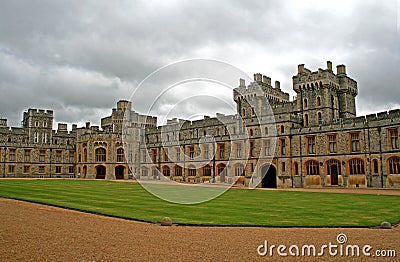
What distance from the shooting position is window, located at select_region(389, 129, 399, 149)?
95.0ft

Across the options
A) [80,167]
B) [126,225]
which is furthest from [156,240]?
[80,167]

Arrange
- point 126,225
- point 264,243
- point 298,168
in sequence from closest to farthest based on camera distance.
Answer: point 264,243, point 126,225, point 298,168

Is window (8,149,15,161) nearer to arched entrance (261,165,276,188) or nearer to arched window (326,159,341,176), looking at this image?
arched entrance (261,165,276,188)

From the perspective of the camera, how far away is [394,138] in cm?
2917

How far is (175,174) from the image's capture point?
163 ft

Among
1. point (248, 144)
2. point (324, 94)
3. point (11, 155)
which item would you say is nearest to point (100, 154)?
point (11, 155)

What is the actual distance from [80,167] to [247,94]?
28.3 metres

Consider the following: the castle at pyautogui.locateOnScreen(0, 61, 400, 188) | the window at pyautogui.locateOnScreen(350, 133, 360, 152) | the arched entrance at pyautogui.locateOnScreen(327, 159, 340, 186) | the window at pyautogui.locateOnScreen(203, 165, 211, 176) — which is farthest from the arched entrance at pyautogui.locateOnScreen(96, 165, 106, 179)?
the window at pyautogui.locateOnScreen(350, 133, 360, 152)

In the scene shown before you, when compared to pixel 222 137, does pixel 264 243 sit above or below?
below

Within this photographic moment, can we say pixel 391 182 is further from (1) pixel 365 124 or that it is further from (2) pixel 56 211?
(2) pixel 56 211

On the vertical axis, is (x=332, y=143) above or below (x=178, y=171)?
above

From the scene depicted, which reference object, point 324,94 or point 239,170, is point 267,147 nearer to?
point 239,170

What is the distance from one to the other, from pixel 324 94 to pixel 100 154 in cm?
3310

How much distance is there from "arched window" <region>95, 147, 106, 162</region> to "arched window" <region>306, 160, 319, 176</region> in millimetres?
31235
